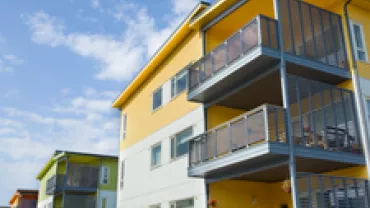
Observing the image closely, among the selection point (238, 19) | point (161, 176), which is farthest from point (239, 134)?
point (161, 176)

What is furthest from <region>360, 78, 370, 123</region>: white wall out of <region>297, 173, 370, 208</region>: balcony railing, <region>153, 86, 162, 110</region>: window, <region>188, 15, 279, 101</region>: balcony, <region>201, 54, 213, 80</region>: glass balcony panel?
<region>153, 86, 162, 110</region>: window

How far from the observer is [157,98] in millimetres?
20812

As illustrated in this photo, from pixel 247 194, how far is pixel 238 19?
6.94m

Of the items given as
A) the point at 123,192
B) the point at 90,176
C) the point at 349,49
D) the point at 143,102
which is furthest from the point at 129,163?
the point at 349,49

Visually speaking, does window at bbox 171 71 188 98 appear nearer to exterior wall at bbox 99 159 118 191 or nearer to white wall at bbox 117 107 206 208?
white wall at bbox 117 107 206 208

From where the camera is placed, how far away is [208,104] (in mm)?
15680

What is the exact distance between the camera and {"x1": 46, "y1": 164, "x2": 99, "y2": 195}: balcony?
108 feet

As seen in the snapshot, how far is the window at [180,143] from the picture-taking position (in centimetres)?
1695

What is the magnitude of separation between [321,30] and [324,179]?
5033 mm

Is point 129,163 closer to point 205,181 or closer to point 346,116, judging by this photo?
point 205,181

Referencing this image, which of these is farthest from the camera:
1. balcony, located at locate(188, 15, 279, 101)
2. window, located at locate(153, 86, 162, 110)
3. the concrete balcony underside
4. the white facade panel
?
window, located at locate(153, 86, 162, 110)

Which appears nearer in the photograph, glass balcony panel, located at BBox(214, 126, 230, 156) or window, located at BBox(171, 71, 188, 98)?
glass balcony panel, located at BBox(214, 126, 230, 156)

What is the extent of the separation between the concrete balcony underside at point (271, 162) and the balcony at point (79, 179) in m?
21.3

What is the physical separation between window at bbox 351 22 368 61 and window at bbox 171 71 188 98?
24.0 ft
